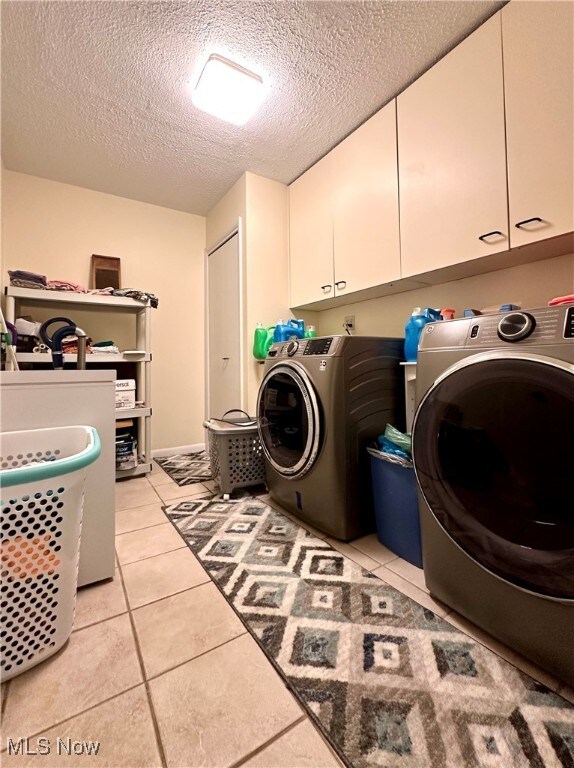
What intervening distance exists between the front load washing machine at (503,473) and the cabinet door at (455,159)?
2.47 feet

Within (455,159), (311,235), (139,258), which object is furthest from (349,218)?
(139,258)

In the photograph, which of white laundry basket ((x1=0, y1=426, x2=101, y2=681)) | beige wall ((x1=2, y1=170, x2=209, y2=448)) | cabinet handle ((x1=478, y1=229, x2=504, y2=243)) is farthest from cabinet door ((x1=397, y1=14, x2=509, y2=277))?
beige wall ((x1=2, y1=170, x2=209, y2=448))

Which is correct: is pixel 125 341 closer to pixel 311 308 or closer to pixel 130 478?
pixel 130 478

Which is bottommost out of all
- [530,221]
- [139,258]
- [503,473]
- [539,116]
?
[503,473]

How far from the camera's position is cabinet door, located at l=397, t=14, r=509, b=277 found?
1.29 metres

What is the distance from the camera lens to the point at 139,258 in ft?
9.61

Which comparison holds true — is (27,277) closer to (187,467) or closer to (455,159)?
(187,467)

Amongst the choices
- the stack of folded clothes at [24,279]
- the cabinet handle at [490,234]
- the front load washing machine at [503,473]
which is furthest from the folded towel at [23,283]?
the cabinet handle at [490,234]

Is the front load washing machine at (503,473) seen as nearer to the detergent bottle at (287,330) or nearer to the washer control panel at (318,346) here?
the washer control panel at (318,346)

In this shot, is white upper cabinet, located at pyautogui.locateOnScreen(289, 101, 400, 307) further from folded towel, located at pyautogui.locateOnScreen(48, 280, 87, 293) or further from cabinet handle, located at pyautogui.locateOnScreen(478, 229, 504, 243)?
folded towel, located at pyautogui.locateOnScreen(48, 280, 87, 293)

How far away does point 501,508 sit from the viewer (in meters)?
0.83

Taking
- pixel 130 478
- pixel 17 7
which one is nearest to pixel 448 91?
pixel 17 7

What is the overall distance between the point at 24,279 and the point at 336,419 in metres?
2.33

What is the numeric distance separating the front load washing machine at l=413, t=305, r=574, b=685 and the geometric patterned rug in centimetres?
11
